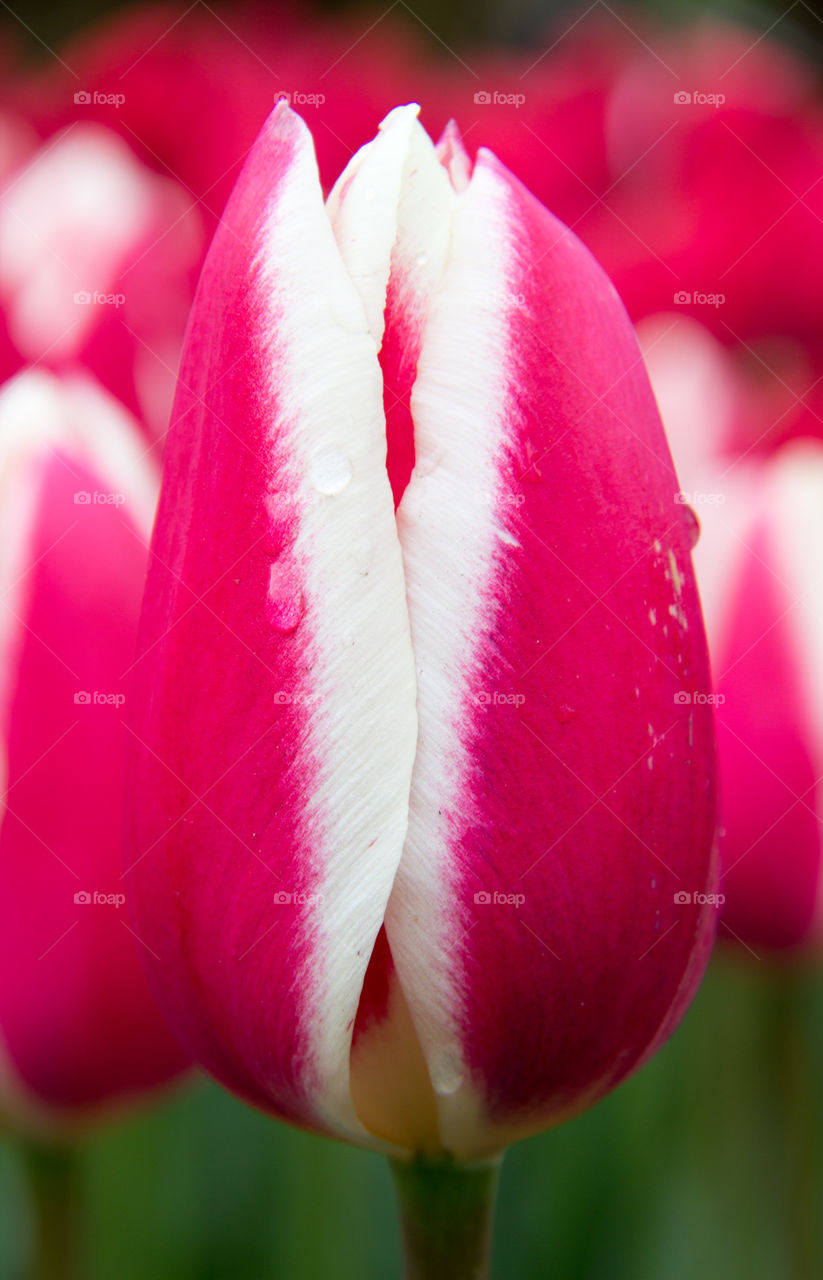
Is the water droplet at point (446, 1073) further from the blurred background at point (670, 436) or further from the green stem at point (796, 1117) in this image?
the green stem at point (796, 1117)

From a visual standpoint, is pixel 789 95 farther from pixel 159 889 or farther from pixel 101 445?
pixel 159 889

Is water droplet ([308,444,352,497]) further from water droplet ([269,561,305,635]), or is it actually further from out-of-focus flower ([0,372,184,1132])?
out-of-focus flower ([0,372,184,1132])

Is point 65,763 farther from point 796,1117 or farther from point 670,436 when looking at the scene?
point 796,1117

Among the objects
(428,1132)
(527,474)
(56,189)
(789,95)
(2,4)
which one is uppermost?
(2,4)

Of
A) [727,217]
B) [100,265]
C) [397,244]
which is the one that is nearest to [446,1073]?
[397,244]


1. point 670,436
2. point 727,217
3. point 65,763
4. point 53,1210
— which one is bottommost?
point 53,1210

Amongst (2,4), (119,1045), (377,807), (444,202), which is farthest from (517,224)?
(2,4)

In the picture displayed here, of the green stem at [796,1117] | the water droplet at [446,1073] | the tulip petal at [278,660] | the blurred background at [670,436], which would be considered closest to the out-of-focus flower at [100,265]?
the blurred background at [670,436]
